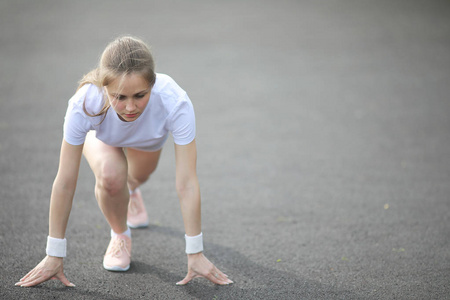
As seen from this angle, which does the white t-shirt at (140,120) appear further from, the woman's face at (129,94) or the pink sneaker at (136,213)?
the pink sneaker at (136,213)

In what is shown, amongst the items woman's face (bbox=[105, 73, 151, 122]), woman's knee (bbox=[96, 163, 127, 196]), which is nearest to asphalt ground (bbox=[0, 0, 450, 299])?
woman's knee (bbox=[96, 163, 127, 196])

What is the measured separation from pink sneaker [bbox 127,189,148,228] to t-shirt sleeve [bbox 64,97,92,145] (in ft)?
3.61

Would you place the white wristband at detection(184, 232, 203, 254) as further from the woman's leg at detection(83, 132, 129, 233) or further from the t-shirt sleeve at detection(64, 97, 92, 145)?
the t-shirt sleeve at detection(64, 97, 92, 145)

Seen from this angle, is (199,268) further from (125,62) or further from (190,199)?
(125,62)

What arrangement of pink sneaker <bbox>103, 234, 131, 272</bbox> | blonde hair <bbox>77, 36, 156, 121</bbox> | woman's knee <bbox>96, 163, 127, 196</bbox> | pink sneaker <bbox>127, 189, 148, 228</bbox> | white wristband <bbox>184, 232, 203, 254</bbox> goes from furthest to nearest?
pink sneaker <bbox>127, 189, 148, 228</bbox> < pink sneaker <bbox>103, 234, 131, 272</bbox> < woman's knee <bbox>96, 163, 127, 196</bbox> < white wristband <bbox>184, 232, 203, 254</bbox> < blonde hair <bbox>77, 36, 156, 121</bbox>

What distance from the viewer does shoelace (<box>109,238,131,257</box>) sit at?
2.98 metres

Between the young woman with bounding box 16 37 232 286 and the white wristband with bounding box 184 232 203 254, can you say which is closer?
the young woman with bounding box 16 37 232 286

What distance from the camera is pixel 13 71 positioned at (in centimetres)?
702

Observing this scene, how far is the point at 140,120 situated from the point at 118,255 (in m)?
0.88

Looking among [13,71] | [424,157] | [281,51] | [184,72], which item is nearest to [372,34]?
[281,51]

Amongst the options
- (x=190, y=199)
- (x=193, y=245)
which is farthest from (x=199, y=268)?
(x=190, y=199)

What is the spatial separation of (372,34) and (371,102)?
3.44 meters

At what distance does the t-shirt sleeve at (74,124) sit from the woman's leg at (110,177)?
0.98 ft

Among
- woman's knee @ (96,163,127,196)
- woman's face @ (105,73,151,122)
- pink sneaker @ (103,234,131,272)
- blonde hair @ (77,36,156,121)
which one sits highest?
blonde hair @ (77,36,156,121)
